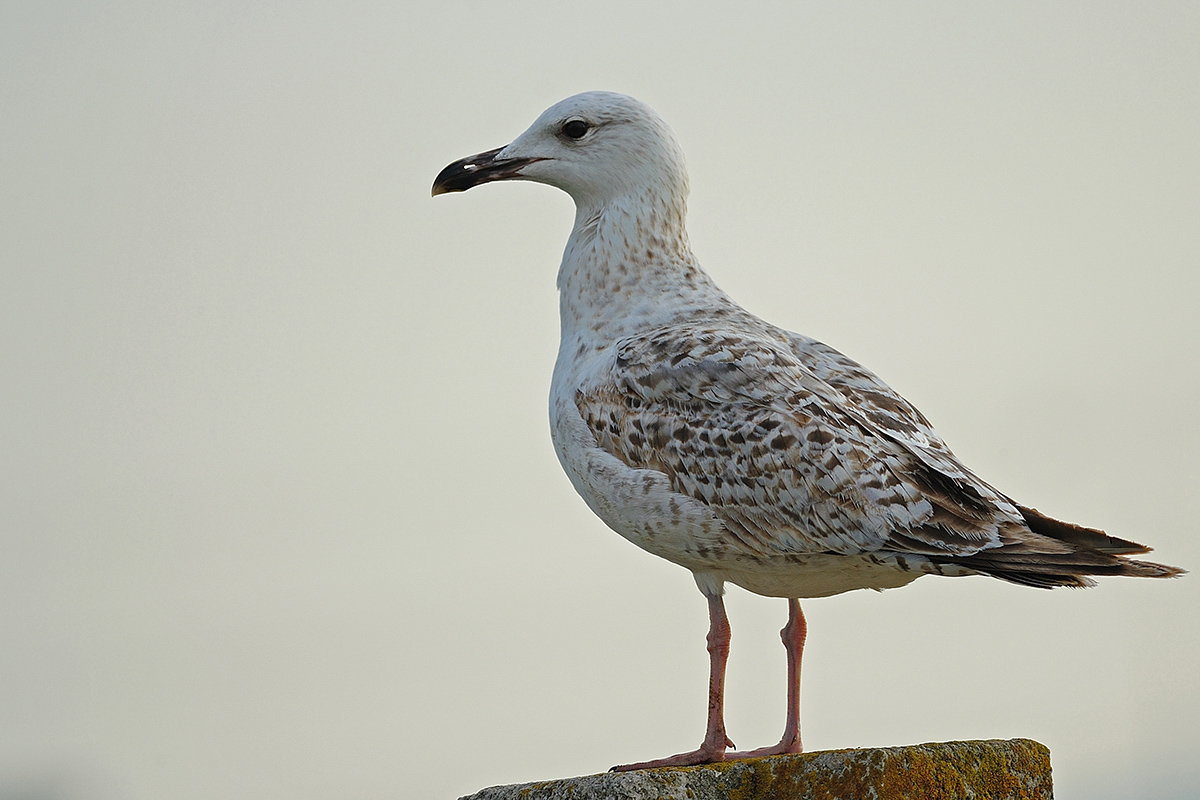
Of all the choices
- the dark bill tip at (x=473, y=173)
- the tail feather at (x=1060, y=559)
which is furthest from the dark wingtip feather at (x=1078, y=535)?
the dark bill tip at (x=473, y=173)

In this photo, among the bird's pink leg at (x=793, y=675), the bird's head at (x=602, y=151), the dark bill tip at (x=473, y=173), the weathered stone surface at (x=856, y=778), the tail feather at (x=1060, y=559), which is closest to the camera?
the weathered stone surface at (x=856, y=778)

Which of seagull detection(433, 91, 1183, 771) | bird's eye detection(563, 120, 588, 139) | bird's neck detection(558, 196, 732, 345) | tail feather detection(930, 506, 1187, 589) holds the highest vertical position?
bird's eye detection(563, 120, 588, 139)

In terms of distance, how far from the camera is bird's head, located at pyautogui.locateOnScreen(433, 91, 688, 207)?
8109mm

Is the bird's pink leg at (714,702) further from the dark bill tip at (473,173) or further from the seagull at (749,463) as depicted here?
the dark bill tip at (473,173)

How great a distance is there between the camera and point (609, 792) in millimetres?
5289

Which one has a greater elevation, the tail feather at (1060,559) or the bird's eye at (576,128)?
the bird's eye at (576,128)

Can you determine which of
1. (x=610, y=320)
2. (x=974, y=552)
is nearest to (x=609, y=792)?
(x=974, y=552)

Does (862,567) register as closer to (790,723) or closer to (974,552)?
(974,552)

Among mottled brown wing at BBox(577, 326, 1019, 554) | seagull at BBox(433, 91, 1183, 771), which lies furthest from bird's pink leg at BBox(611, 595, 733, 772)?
mottled brown wing at BBox(577, 326, 1019, 554)

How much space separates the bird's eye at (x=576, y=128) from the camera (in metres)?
8.14

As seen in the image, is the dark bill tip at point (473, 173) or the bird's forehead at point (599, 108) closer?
the bird's forehead at point (599, 108)

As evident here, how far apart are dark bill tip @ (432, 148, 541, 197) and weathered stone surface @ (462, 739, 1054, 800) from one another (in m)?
4.17

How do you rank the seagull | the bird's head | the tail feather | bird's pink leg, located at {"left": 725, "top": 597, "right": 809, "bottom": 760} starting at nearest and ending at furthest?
the tail feather, the seagull, bird's pink leg, located at {"left": 725, "top": 597, "right": 809, "bottom": 760}, the bird's head

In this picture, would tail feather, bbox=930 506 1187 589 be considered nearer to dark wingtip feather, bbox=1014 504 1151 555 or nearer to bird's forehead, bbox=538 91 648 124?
dark wingtip feather, bbox=1014 504 1151 555
